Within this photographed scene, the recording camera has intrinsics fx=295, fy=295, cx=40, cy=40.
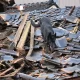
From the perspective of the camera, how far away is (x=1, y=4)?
18.2 metres

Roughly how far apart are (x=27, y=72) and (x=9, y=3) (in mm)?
10770

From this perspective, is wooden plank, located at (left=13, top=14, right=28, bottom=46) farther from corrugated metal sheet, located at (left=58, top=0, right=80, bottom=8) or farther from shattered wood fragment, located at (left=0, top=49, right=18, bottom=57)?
corrugated metal sheet, located at (left=58, top=0, right=80, bottom=8)

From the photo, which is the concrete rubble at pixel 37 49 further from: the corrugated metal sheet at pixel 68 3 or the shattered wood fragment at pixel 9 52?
the corrugated metal sheet at pixel 68 3

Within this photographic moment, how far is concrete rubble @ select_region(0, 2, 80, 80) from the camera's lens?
974 cm

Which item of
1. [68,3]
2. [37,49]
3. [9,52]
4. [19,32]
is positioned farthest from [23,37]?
[68,3]

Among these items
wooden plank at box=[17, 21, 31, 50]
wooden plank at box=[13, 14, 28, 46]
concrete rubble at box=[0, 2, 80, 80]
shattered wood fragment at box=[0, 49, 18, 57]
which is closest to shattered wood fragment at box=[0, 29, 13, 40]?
concrete rubble at box=[0, 2, 80, 80]

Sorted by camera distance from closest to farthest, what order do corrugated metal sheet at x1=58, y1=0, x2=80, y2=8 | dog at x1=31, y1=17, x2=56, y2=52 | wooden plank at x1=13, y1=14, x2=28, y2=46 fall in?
dog at x1=31, y1=17, x2=56, y2=52, wooden plank at x1=13, y1=14, x2=28, y2=46, corrugated metal sheet at x1=58, y1=0, x2=80, y2=8

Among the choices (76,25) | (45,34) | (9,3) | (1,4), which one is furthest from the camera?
(9,3)

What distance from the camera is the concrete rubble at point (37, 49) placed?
9.74 m

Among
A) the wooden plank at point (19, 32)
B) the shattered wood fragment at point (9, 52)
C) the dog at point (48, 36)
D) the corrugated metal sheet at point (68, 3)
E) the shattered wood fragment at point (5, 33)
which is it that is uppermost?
the dog at point (48, 36)

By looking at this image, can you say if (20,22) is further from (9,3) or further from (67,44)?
(9,3)

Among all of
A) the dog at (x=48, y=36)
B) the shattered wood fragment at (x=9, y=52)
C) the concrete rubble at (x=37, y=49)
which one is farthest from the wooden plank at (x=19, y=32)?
the dog at (x=48, y=36)

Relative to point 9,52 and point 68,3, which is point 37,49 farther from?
point 68,3

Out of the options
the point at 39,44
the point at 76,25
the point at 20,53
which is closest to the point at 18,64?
the point at 20,53
